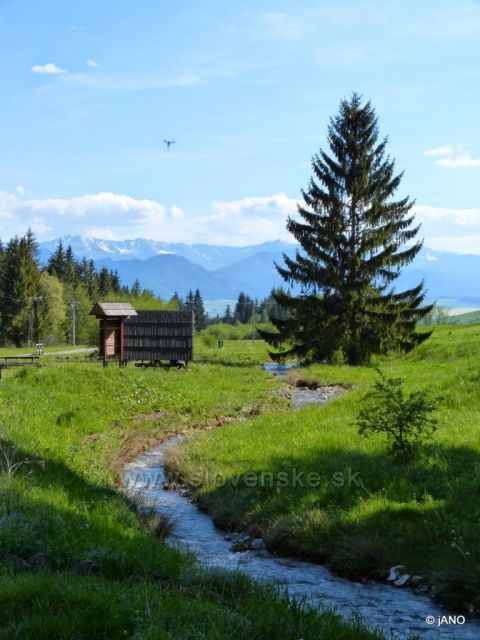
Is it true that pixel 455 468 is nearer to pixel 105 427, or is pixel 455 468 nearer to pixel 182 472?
pixel 182 472

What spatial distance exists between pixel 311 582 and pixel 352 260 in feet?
105

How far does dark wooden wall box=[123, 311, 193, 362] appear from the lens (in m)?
35.2

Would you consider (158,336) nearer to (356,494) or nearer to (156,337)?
(156,337)

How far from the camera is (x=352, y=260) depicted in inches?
1555

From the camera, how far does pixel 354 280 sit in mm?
39062

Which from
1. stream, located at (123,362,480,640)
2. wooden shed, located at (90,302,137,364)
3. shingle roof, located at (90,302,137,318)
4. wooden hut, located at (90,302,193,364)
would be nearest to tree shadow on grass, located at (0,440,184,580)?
stream, located at (123,362,480,640)

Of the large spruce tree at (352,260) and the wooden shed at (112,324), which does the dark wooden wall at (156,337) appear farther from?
the large spruce tree at (352,260)

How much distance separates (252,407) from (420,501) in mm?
14114

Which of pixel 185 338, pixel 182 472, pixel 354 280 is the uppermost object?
pixel 354 280

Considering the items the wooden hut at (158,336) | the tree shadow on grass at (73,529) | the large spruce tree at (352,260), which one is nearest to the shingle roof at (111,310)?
the wooden hut at (158,336)

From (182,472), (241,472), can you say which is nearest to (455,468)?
(241,472)

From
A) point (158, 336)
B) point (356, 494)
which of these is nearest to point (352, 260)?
point (158, 336)

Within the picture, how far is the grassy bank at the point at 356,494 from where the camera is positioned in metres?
8.93

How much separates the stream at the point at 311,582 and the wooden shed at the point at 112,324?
62.9ft
